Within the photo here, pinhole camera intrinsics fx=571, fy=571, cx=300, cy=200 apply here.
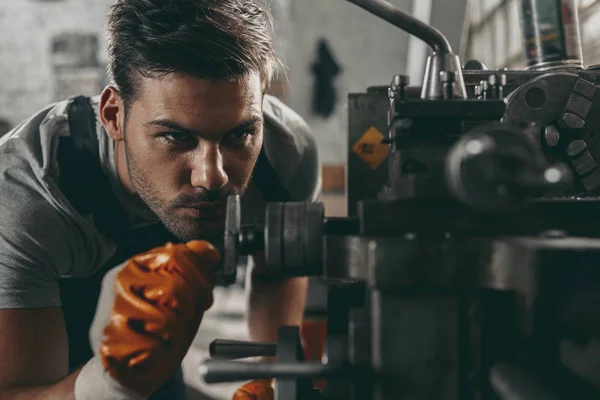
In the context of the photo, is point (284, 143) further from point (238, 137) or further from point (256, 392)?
point (256, 392)

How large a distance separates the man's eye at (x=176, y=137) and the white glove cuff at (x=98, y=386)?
0.43 meters

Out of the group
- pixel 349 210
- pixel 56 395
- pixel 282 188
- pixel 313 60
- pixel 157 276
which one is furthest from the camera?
pixel 313 60

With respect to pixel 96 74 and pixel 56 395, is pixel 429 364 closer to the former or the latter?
pixel 56 395

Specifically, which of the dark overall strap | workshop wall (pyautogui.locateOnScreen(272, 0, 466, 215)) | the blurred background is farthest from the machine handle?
workshop wall (pyautogui.locateOnScreen(272, 0, 466, 215))

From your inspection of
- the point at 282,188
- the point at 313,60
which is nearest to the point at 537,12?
the point at 282,188

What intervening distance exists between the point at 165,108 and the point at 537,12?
74 centimetres

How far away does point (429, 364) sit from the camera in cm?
53

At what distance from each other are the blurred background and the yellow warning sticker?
1.51 meters

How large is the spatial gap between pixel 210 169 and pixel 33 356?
45 cm

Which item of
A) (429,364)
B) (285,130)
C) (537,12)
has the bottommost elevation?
(429,364)

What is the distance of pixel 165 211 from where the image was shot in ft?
3.76

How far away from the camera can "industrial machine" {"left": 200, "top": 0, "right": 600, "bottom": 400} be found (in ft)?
1.44

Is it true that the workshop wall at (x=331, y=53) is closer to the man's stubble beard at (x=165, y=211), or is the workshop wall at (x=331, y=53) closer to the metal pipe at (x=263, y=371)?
the man's stubble beard at (x=165, y=211)

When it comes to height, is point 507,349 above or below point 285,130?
below
